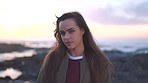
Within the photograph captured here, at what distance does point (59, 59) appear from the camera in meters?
4.32

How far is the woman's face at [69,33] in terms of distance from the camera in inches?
164

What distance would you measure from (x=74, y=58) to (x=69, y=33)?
0.96 feet

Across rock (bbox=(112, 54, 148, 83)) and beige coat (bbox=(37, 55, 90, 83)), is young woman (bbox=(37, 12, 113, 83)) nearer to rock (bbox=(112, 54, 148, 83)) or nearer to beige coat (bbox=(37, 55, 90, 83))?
beige coat (bbox=(37, 55, 90, 83))

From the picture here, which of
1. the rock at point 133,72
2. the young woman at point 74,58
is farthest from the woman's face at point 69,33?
the rock at point 133,72

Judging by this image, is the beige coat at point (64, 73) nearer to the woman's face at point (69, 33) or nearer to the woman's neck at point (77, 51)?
the woman's neck at point (77, 51)

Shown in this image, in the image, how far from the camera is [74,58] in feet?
14.1

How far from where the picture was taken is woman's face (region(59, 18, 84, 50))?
4.17m

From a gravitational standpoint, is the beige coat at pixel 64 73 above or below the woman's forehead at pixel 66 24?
below

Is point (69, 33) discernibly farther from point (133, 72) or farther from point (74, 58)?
point (133, 72)

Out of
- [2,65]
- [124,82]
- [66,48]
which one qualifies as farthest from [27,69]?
[66,48]

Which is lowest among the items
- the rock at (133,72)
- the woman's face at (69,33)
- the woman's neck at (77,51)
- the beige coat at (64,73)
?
the rock at (133,72)

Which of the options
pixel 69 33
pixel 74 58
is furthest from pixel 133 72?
pixel 69 33

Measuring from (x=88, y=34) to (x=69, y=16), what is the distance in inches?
12.6

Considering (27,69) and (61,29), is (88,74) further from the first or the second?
(27,69)
